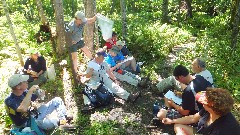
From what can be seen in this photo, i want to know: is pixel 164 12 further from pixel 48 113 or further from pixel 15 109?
pixel 15 109

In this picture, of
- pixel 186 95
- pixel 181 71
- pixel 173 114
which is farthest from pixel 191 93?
pixel 173 114

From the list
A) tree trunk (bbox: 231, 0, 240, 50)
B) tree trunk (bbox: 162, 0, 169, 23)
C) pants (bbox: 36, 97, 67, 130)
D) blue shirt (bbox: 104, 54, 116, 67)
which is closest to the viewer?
pants (bbox: 36, 97, 67, 130)

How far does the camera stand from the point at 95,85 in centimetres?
720

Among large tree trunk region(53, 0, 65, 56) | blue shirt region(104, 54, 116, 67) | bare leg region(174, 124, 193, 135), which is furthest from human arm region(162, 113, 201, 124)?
large tree trunk region(53, 0, 65, 56)

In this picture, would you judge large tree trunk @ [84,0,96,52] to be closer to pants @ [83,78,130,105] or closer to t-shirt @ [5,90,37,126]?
pants @ [83,78,130,105]

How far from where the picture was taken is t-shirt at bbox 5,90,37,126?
211 inches

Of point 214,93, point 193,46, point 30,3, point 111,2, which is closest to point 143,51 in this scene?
point 193,46

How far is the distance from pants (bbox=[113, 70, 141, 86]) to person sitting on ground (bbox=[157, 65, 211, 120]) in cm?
233

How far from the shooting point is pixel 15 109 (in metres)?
5.35

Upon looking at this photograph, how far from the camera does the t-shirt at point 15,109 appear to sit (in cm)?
537

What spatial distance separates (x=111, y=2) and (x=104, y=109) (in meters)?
15.6

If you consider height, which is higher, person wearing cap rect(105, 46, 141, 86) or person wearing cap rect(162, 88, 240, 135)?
person wearing cap rect(162, 88, 240, 135)

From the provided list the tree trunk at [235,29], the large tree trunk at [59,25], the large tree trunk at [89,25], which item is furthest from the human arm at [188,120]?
the tree trunk at [235,29]

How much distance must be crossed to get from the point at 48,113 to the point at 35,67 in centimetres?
248
